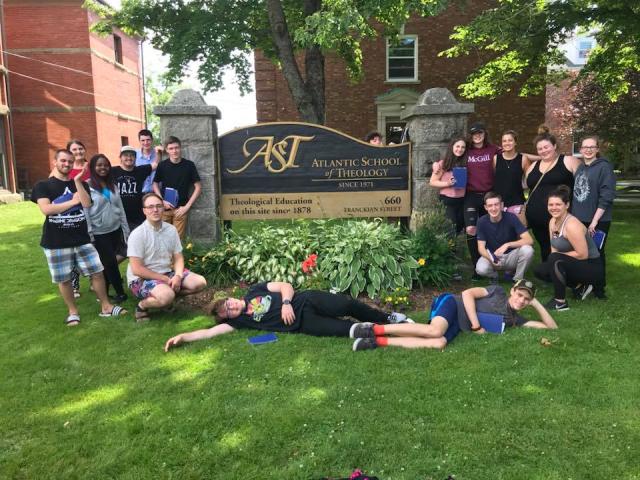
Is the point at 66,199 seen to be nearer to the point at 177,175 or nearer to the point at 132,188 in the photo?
the point at 132,188

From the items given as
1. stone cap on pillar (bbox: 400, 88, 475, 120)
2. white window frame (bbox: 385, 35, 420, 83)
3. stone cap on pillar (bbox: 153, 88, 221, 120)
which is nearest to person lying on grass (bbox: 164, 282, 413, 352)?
stone cap on pillar (bbox: 153, 88, 221, 120)

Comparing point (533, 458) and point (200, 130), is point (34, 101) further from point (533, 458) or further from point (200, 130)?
point (533, 458)

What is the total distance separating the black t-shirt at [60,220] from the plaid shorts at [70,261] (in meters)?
0.06

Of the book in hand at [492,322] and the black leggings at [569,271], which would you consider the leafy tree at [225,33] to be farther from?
the book in hand at [492,322]

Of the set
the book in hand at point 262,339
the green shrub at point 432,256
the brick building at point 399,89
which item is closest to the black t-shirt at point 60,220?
the book in hand at point 262,339

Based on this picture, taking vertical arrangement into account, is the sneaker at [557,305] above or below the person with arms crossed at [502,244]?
below

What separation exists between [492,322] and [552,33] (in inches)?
320

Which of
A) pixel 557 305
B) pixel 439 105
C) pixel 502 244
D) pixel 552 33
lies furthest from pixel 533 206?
pixel 552 33

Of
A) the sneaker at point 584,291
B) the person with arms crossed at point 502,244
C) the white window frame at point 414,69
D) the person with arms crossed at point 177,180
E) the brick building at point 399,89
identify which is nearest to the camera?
the sneaker at point 584,291

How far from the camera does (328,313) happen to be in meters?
4.34

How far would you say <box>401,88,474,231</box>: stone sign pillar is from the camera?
20.1ft

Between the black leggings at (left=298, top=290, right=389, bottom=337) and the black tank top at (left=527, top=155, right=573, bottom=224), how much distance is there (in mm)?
2425

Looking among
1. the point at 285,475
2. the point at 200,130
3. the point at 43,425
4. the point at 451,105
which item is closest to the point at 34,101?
the point at 200,130

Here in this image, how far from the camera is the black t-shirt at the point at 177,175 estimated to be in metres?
5.80
